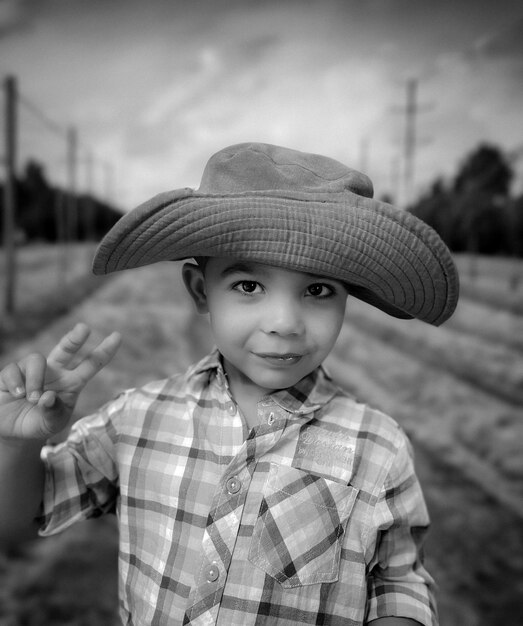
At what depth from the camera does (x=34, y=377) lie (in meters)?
0.73

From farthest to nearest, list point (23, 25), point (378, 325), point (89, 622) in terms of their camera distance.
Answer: point (378, 325), point (23, 25), point (89, 622)

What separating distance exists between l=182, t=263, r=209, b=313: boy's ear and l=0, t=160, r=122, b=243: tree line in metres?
1.26

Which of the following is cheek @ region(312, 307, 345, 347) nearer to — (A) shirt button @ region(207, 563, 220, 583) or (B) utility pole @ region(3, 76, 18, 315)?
(A) shirt button @ region(207, 563, 220, 583)

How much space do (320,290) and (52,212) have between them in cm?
156

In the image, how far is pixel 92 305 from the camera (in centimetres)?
231

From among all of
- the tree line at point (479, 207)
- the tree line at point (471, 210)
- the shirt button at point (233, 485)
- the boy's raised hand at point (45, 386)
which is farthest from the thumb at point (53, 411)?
the tree line at point (479, 207)

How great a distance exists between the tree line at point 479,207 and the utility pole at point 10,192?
1575 mm

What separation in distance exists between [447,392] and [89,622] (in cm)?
164

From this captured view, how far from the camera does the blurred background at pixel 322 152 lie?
1.91 m

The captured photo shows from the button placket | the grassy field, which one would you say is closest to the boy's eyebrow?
Result: the button placket

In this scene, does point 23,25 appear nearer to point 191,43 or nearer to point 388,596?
point 191,43

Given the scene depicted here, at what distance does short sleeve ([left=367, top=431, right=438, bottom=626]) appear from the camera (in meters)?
0.79

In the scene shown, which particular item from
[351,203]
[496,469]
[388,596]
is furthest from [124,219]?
[496,469]

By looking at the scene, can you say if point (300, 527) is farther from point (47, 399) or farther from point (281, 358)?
point (47, 399)
